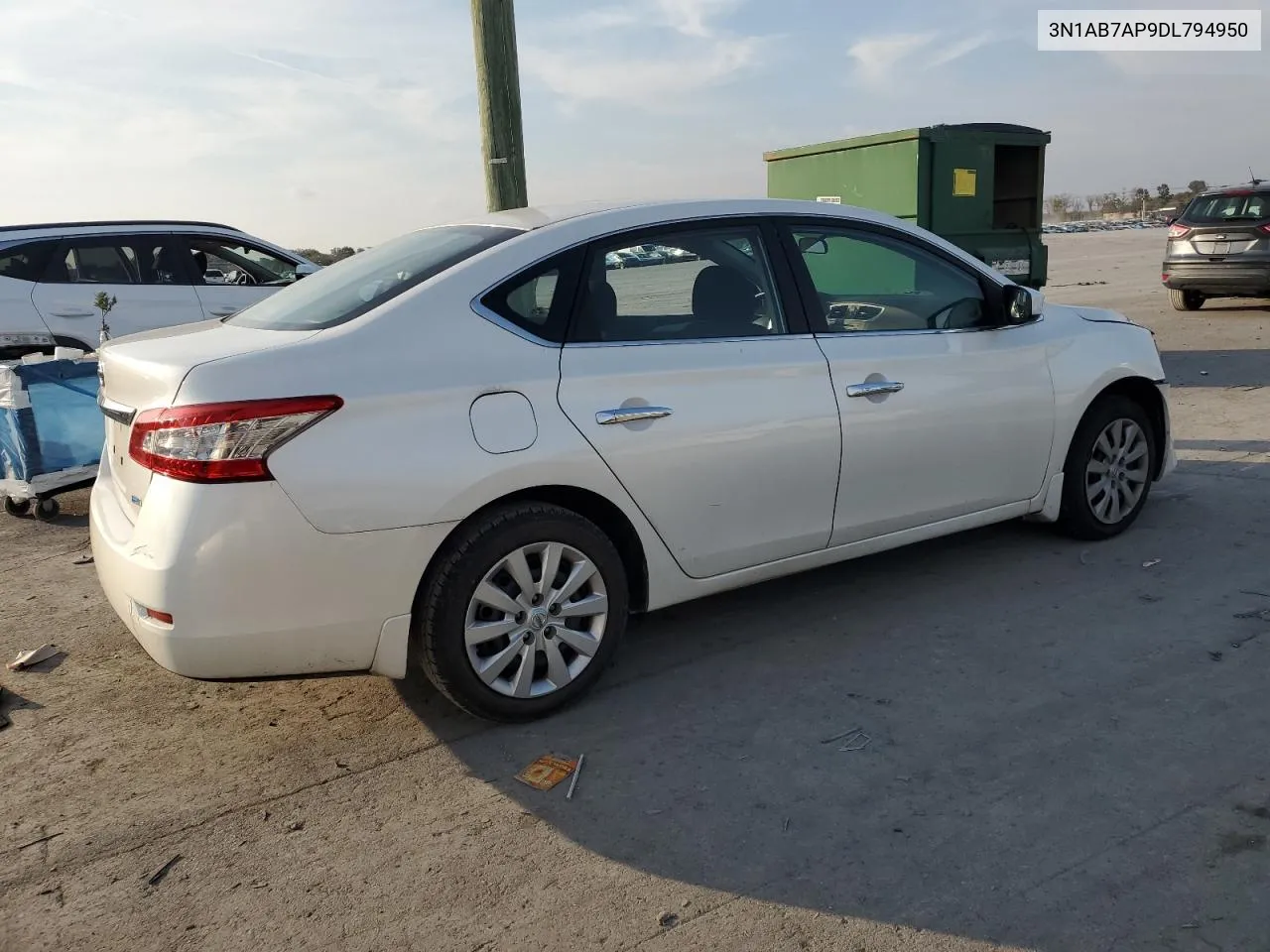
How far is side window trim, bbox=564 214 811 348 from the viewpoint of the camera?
3.59 metres

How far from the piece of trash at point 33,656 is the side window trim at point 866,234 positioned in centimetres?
325

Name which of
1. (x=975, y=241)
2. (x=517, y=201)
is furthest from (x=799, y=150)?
(x=517, y=201)

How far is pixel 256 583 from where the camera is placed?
3.01m

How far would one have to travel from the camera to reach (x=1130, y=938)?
2416 mm

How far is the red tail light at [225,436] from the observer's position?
9.66ft

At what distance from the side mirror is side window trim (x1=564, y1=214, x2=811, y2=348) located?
1.09 meters

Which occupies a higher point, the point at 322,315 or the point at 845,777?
the point at 322,315

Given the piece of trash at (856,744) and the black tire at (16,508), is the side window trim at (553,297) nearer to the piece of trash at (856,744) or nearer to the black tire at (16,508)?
the piece of trash at (856,744)

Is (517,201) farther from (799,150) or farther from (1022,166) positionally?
(1022,166)

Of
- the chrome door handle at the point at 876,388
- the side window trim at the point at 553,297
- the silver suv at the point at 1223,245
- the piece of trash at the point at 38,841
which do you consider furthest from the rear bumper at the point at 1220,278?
the piece of trash at the point at 38,841

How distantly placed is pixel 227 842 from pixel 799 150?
858 centimetres

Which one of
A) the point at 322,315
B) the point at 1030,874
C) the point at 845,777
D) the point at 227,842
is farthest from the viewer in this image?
the point at 322,315

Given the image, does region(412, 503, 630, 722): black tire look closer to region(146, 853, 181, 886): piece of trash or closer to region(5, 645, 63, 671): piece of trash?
region(146, 853, 181, 886): piece of trash

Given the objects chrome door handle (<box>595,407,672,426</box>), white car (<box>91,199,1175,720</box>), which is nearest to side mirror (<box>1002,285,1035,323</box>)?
white car (<box>91,199,1175,720</box>)
